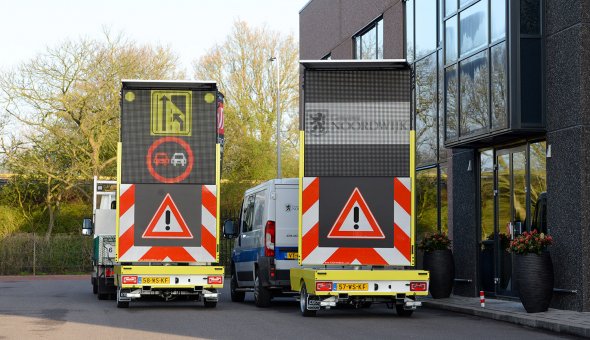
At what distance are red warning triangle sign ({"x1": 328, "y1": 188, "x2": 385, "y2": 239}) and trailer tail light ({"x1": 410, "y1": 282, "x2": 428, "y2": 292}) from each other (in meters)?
1.05

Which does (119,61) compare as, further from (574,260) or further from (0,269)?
(574,260)

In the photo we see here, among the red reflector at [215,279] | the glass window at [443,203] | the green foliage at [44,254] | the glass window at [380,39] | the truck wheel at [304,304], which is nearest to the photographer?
the truck wheel at [304,304]

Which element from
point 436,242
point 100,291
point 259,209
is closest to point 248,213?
point 259,209

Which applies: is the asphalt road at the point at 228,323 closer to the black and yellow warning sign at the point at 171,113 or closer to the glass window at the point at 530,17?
the black and yellow warning sign at the point at 171,113

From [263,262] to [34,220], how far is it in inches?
1288

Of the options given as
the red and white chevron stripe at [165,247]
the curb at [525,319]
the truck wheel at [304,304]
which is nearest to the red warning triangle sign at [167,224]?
the red and white chevron stripe at [165,247]

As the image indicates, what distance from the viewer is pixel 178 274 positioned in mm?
18469

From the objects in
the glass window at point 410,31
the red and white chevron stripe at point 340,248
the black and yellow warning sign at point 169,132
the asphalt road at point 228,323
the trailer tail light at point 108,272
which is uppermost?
the glass window at point 410,31

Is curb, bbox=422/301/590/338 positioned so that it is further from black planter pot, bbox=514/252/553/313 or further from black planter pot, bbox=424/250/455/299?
black planter pot, bbox=424/250/455/299

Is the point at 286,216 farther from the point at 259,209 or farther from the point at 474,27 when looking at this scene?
the point at 474,27

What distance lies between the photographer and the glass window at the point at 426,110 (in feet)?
79.8

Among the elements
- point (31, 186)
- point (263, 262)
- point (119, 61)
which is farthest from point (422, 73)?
point (31, 186)

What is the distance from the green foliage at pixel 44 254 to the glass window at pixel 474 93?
79.4 feet

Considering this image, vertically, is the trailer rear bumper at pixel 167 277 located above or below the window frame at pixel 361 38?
below
